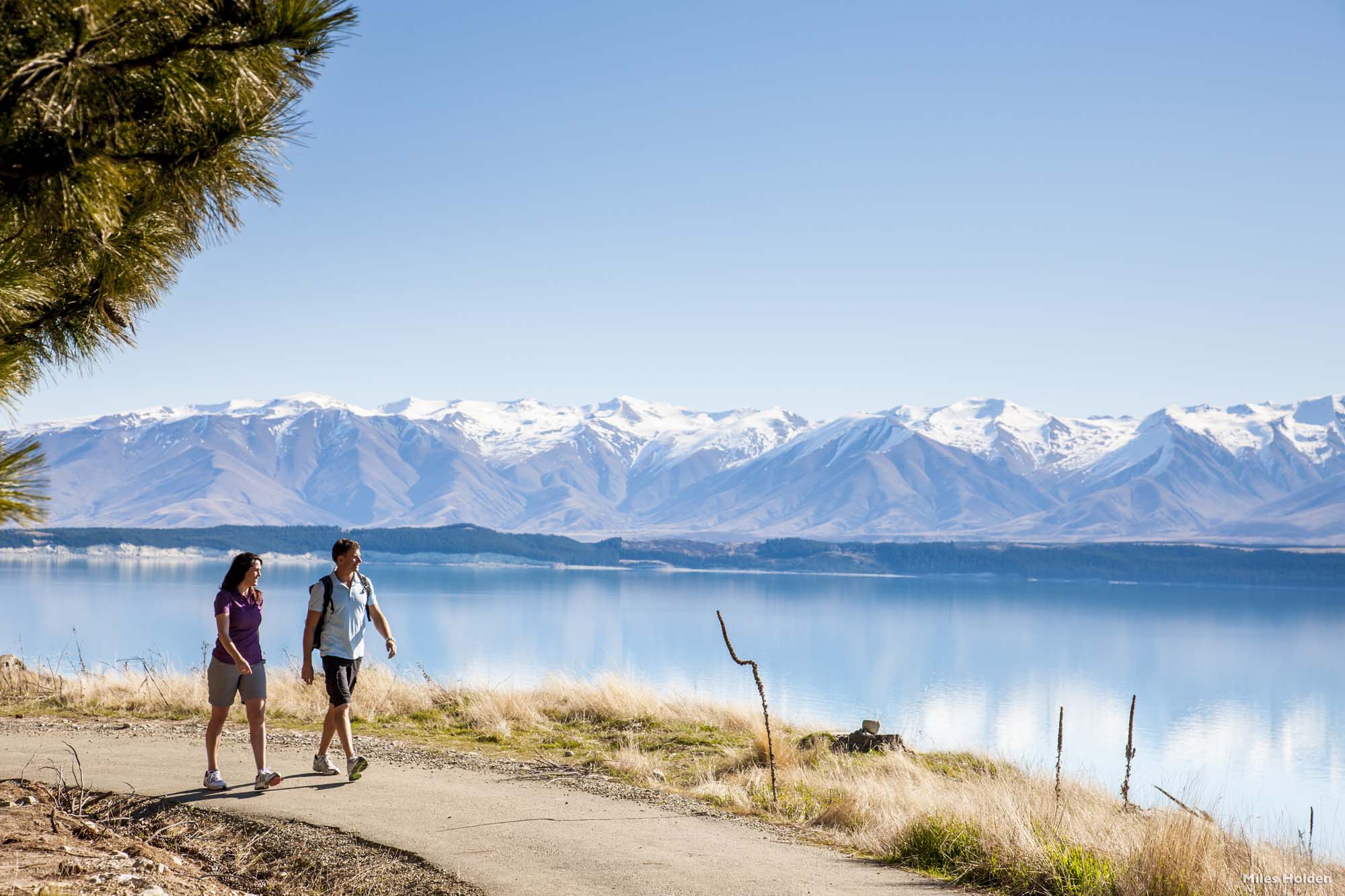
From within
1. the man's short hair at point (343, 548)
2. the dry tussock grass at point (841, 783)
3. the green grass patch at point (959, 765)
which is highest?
the man's short hair at point (343, 548)

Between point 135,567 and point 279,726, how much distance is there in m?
129

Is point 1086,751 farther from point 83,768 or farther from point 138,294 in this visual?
point 138,294

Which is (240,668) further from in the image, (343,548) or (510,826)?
(510,826)

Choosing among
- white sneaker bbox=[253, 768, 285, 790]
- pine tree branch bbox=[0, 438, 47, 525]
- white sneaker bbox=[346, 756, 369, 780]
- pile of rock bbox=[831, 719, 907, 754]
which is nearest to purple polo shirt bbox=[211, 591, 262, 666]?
white sneaker bbox=[253, 768, 285, 790]

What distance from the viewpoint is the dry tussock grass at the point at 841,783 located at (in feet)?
20.9

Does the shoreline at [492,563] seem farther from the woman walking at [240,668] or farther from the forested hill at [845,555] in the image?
the woman walking at [240,668]

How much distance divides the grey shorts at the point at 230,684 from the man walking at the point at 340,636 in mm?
336

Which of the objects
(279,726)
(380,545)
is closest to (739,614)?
(279,726)

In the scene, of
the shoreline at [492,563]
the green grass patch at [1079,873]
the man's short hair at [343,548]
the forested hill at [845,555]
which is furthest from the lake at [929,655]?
the forested hill at [845,555]

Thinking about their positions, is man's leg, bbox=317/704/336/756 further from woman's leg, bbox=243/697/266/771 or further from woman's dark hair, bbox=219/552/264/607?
woman's dark hair, bbox=219/552/264/607

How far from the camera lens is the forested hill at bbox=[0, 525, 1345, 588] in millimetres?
166500

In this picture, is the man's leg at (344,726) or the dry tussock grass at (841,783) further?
the man's leg at (344,726)

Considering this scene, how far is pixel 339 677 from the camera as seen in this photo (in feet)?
27.4

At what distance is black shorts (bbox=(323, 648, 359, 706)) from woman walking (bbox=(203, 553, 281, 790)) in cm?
47
